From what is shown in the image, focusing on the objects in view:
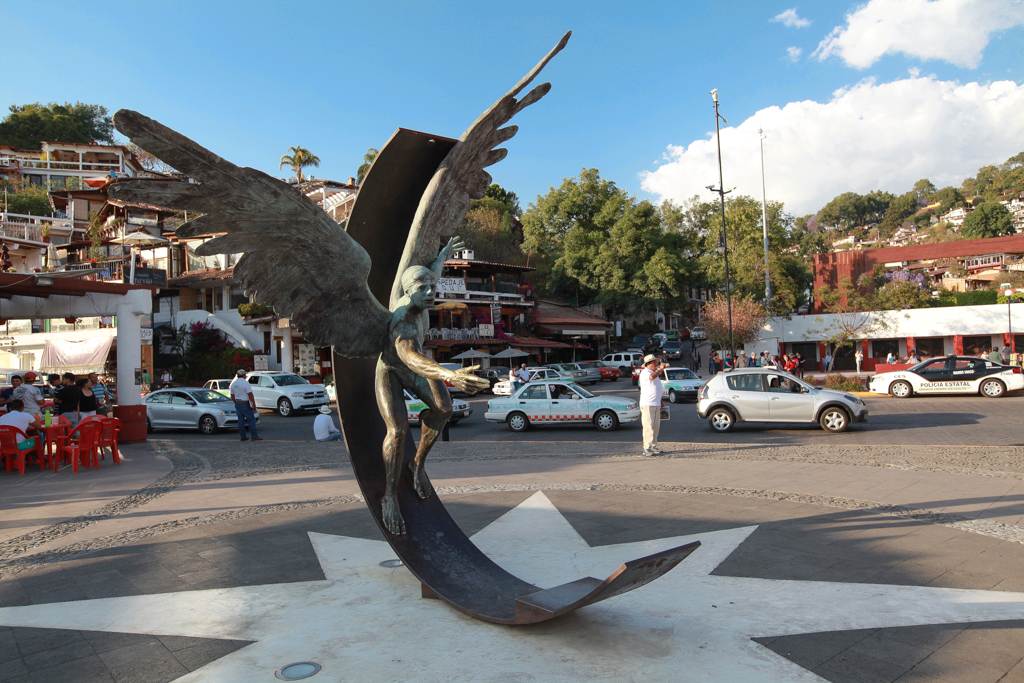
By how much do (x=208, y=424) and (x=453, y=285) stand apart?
21970mm

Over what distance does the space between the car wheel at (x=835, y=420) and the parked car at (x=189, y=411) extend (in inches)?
632

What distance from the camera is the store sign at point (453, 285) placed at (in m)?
38.1

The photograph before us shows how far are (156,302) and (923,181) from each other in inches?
6265

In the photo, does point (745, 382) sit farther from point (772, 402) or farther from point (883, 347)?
point (883, 347)

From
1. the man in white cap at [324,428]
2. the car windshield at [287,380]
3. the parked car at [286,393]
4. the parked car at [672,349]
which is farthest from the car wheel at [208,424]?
the parked car at [672,349]

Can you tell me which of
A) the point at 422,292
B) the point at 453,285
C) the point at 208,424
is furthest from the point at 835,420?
the point at 453,285

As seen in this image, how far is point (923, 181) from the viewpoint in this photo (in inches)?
5595

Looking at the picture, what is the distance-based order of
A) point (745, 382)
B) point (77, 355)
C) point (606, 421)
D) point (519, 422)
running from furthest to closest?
point (77, 355) → point (519, 422) → point (606, 421) → point (745, 382)

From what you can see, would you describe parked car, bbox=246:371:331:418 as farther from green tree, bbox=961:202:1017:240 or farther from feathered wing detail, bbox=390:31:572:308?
green tree, bbox=961:202:1017:240

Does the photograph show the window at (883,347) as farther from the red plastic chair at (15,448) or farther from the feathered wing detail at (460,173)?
the red plastic chair at (15,448)

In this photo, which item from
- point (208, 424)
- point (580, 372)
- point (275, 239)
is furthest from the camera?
point (580, 372)

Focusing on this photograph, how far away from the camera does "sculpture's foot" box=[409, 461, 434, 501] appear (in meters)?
5.45

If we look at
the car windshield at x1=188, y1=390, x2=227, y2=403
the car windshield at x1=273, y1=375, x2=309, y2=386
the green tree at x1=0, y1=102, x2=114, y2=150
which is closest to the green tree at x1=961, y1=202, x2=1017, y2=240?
the car windshield at x1=273, y1=375, x2=309, y2=386

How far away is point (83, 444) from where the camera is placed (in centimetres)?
1185
